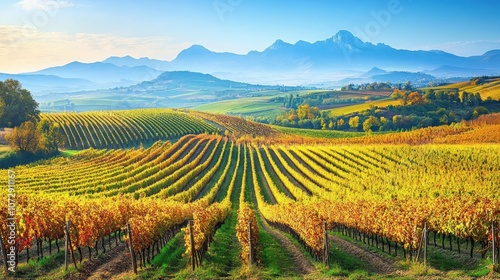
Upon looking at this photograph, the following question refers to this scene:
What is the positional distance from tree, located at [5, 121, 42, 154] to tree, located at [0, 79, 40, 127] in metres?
12.0

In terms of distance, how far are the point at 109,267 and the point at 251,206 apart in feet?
110

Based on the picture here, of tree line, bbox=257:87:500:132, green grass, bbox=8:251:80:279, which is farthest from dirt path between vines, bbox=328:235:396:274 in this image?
tree line, bbox=257:87:500:132

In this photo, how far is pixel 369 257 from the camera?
80.1ft

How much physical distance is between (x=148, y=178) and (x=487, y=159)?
50.6 meters

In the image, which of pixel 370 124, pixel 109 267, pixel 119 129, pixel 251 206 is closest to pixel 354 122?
pixel 370 124

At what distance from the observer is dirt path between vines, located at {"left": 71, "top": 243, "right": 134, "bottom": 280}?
19906mm

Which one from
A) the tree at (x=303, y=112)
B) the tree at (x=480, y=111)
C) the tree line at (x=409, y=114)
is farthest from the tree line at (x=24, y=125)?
the tree at (x=480, y=111)

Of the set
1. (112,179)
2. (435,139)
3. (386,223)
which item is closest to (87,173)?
(112,179)

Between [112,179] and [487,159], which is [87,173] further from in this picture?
[487,159]

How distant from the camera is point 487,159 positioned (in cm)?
6222

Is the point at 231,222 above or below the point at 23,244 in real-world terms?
below

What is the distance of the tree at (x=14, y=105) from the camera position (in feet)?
313

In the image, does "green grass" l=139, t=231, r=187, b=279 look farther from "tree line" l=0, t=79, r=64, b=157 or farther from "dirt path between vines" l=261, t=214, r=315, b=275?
"tree line" l=0, t=79, r=64, b=157

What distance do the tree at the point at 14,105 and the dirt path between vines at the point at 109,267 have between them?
281 ft
